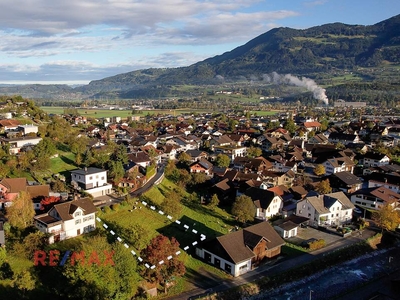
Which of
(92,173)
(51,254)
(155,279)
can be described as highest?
(92,173)

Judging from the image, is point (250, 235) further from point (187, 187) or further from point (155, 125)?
point (155, 125)

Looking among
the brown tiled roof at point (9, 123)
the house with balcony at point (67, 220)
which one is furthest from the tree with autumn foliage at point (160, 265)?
the brown tiled roof at point (9, 123)

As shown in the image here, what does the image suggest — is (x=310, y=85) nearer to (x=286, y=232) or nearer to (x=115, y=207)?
(x=286, y=232)

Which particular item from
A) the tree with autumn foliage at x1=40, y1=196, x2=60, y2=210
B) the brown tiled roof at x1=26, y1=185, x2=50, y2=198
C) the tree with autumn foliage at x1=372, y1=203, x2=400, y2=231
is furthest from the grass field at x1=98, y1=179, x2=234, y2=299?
the tree with autumn foliage at x1=372, y1=203, x2=400, y2=231

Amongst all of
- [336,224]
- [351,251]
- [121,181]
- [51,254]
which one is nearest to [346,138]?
[336,224]

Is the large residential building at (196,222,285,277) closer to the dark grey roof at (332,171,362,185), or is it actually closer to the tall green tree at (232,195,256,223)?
the tall green tree at (232,195,256,223)

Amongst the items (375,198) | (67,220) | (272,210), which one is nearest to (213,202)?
(272,210)
